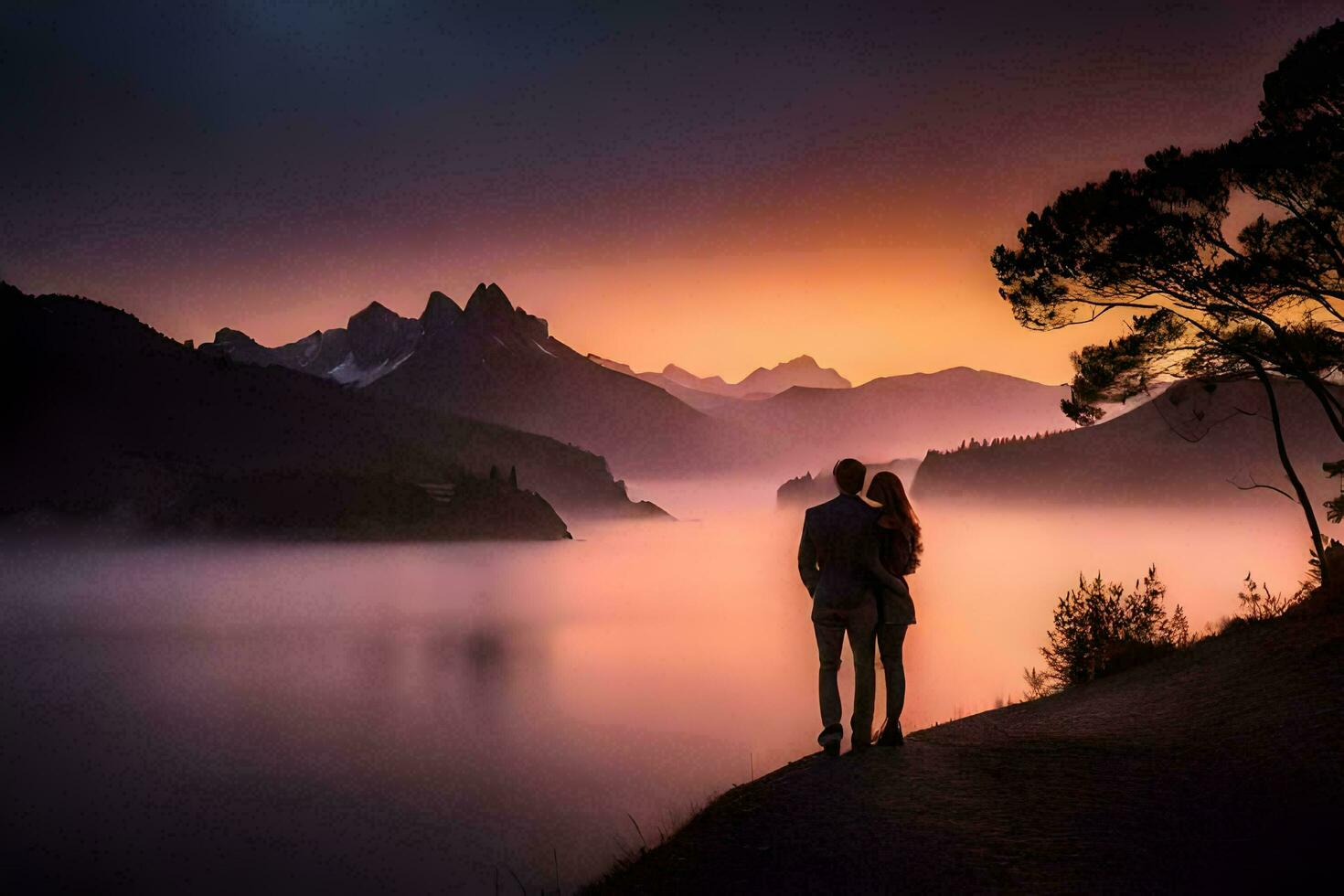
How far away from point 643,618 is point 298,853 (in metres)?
114

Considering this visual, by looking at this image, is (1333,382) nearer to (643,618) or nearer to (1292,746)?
(1292,746)

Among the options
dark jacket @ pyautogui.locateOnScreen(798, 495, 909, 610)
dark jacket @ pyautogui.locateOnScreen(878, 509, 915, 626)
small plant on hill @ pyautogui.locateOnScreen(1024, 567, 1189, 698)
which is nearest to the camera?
dark jacket @ pyautogui.locateOnScreen(798, 495, 909, 610)

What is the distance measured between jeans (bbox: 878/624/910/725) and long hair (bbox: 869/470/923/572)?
2.69 feet

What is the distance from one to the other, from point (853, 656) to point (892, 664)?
2.03ft

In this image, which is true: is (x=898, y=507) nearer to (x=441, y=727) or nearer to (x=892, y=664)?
(x=892, y=664)

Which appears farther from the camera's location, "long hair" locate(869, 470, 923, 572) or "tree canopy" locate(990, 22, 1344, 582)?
"tree canopy" locate(990, 22, 1344, 582)

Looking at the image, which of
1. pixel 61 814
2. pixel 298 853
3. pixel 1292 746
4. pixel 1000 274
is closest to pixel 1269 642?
pixel 1292 746

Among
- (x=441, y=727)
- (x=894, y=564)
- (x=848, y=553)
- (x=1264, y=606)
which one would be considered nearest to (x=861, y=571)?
(x=848, y=553)

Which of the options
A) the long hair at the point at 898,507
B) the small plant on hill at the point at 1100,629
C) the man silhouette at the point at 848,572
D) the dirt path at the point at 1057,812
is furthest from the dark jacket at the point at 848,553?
the small plant on hill at the point at 1100,629

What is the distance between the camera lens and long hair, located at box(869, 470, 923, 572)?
12.1 metres

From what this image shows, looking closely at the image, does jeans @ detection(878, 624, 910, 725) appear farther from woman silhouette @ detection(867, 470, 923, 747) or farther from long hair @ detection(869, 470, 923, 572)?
long hair @ detection(869, 470, 923, 572)

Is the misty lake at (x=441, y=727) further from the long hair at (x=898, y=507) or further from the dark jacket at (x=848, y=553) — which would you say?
the long hair at (x=898, y=507)

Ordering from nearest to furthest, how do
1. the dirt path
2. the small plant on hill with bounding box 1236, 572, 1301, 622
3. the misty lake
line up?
the dirt path < the small plant on hill with bounding box 1236, 572, 1301, 622 < the misty lake

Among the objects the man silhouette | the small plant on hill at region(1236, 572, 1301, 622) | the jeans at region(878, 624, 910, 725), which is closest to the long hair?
the man silhouette
